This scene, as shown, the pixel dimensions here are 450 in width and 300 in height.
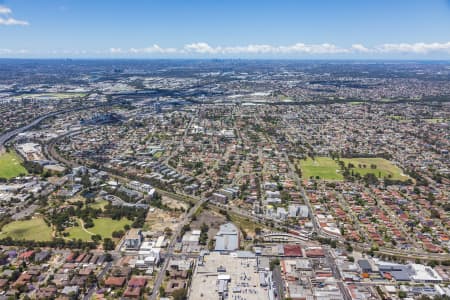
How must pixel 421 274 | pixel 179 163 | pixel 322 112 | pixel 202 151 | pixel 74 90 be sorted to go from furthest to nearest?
1. pixel 74 90
2. pixel 322 112
3. pixel 202 151
4. pixel 179 163
5. pixel 421 274

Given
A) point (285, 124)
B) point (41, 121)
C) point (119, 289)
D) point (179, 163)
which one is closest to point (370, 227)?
point (119, 289)

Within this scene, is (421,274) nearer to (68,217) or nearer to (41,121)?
(68,217)

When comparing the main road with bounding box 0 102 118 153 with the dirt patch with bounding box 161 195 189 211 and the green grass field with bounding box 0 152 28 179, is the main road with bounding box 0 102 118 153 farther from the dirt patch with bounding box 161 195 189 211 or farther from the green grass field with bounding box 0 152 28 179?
the dirt patch with bounding box 161 195 189 211

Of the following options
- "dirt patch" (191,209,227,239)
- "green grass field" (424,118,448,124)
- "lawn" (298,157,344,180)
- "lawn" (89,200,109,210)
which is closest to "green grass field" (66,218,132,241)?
"lawn" (89,200,109,210)

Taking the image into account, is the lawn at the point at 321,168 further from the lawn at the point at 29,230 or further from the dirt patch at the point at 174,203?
the lawn at the point at 29,230

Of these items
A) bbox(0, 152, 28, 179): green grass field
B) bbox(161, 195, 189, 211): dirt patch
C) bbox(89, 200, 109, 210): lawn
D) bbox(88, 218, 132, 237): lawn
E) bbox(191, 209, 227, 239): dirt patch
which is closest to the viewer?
bbox(88, 218, 132, 237): lawn

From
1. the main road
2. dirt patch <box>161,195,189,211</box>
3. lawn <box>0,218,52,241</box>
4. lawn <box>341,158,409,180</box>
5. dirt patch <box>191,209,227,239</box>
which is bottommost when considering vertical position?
lawn <box>0,218,52,241</box>

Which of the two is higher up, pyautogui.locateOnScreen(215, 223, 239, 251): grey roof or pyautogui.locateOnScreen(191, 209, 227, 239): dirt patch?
pyautogui.locateOnScreen(215, 223, 239, 251): grey roof
